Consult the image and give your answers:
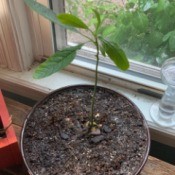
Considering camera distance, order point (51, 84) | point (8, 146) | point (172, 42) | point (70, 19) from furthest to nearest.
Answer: point (51, 84) → point (172, 42) → point (8, 146) → point (70, 19)

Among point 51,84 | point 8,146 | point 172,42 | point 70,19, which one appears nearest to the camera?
point 70,19

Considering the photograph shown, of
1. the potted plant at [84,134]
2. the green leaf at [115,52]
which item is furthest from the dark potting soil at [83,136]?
the green leaf at [115,52]

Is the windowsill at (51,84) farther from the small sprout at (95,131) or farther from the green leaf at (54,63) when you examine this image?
the green leaf at (54,63)

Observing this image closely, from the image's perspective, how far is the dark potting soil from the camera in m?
0.67

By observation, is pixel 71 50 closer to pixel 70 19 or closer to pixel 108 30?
pixel 70 19

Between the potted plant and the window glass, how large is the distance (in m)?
0.11

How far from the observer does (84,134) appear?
2.39 feet

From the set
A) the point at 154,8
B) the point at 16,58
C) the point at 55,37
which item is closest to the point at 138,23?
the point at 154,8

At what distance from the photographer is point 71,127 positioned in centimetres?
74

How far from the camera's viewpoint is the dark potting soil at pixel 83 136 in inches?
26.3

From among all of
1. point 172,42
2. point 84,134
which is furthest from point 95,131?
point 172,42

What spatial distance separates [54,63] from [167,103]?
357 millimetres

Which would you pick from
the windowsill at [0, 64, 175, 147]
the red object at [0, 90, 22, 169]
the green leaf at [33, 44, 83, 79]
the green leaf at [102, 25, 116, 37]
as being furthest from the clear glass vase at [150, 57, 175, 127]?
the red object at [0, 90, 22, 169]

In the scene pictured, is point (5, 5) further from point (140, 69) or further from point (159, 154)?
point (159, 154)
